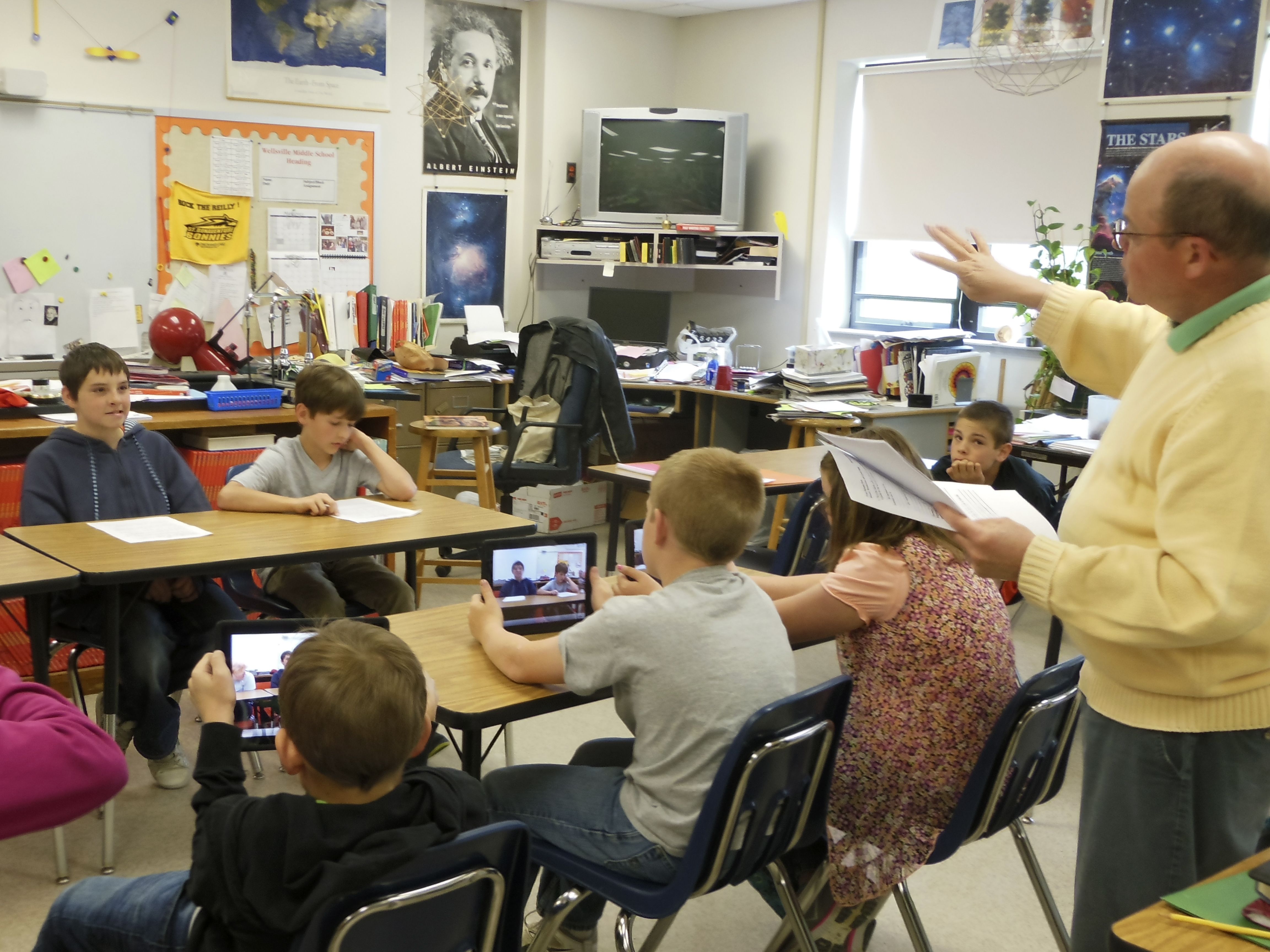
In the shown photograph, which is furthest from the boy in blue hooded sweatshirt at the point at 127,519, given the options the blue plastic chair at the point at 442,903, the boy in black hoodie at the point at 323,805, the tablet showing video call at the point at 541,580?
the blue plastic chair at the point at 442,903

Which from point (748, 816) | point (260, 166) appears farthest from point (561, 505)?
point (748, 816)

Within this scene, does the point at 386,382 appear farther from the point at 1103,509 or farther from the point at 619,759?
the point at 1103,509

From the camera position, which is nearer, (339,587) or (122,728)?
(122,728)

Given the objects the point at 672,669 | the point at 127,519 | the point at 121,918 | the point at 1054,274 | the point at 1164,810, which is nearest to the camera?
the point at 1164,810

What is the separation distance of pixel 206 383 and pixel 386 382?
1075mm

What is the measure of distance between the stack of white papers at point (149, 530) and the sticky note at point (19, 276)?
10.4 feet

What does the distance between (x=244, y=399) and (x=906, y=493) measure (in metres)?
3.39

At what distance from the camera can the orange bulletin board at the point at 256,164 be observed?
592cm

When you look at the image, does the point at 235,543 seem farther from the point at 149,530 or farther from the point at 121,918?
the point at 121,918

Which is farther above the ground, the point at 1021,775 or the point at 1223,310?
the point at 1223,310

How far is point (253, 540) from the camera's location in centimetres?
282

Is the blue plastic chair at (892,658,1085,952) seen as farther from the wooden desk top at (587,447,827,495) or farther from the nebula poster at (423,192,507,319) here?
the nebula poster at (423,192,507,319)

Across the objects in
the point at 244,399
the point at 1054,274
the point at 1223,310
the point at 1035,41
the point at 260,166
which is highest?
the point at 1035,41

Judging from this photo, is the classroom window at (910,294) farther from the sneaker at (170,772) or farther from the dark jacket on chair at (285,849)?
the dark jacket on chair at (285,849)
